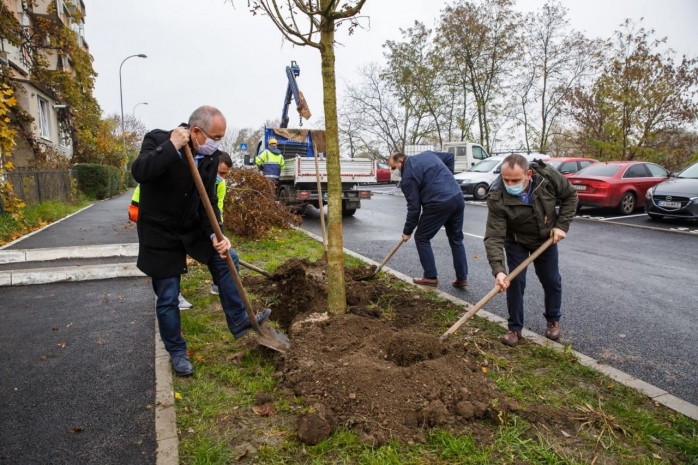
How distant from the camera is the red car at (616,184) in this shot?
13.5 meters

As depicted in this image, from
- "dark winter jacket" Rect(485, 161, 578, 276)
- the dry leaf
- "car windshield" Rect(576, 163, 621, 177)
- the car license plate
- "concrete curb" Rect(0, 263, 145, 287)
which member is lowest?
the dry leaf

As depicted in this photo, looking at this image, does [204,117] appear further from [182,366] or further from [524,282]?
[524,282]

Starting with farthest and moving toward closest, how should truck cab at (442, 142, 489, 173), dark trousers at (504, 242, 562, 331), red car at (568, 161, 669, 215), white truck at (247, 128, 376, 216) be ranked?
truck cab at (442, 142, 489, 173) → red car at (568, 161, 669, 215) → white truck at (247, 128, 376, 216) → dark trousers at (504, 242, 562, 331)

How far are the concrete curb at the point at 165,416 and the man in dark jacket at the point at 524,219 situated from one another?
2520 mm

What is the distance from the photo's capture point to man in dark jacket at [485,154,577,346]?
388cm

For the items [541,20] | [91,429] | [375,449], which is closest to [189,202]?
[91,429]

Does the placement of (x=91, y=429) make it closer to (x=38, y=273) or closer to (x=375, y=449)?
(x=375, y=449)

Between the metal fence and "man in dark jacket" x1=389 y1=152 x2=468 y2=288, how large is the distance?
9975 mm

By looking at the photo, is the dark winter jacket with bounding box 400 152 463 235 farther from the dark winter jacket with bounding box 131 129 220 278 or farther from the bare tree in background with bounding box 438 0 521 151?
the bare tree in background with bounding box 438 0 521 151

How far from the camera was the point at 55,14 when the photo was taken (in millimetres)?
24344

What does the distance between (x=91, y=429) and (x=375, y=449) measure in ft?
5.47

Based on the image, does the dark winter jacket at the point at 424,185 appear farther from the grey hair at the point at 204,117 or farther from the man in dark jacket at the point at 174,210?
the grey hair at the point at 204,117

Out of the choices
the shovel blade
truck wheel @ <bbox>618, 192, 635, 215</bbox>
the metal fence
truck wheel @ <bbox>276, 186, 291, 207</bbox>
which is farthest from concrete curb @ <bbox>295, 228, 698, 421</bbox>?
the metal fence

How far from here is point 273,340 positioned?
3668 mm
